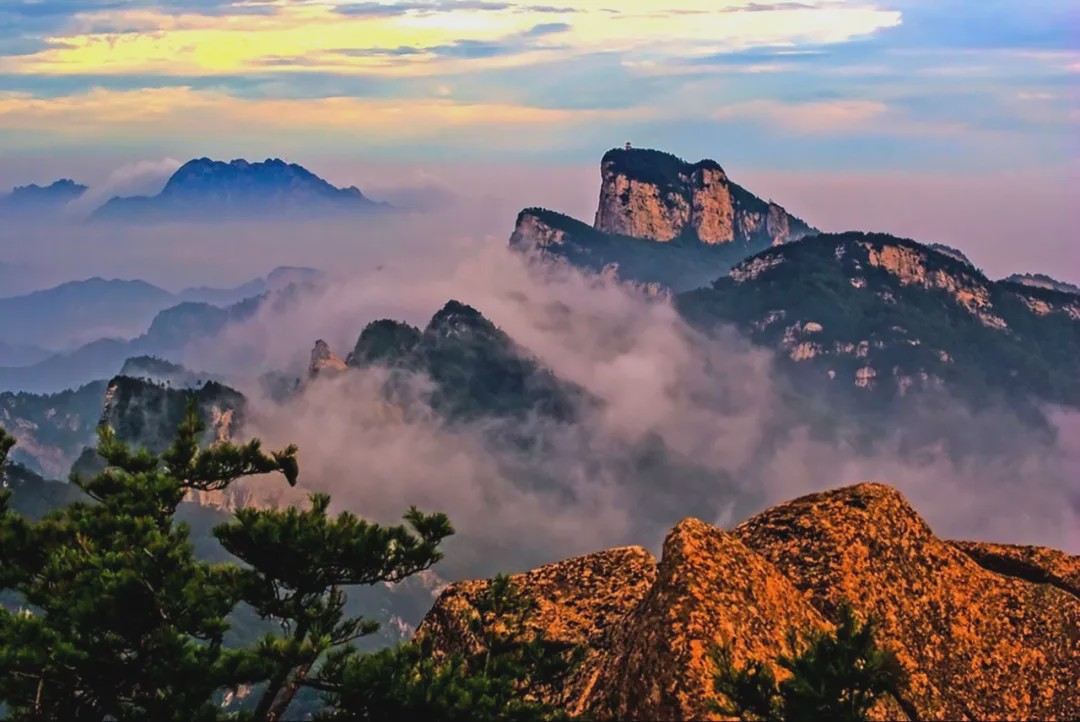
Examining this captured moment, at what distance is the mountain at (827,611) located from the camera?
54.1ft

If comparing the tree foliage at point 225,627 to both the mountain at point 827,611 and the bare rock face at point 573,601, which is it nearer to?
the bare rock face at point 573,601

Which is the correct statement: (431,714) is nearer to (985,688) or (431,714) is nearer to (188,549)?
(188,549)

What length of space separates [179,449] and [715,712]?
19116mm

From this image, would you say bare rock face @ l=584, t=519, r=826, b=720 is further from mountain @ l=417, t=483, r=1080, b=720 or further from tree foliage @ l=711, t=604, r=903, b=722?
tree foliage @ l=711, t=604, r=903, b=722

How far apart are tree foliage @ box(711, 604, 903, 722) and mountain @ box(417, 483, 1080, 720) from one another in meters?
0.97

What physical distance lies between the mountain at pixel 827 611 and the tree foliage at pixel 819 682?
0.97 meters

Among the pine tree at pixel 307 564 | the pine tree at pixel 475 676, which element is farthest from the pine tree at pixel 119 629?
the pine tree at pixel 475 676

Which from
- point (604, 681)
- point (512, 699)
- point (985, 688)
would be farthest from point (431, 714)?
point (985, 688)

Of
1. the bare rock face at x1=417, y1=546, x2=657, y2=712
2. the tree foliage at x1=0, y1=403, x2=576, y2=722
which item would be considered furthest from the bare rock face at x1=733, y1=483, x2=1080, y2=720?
the tree foliage at x1=0, y1=403, x2=576, y2=722

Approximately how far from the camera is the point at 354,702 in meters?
22.2

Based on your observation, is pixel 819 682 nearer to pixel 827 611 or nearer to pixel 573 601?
pixel 827 611

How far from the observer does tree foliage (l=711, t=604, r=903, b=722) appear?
14.1m

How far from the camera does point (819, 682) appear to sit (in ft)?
46.6

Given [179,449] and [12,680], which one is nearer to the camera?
[12,680]
